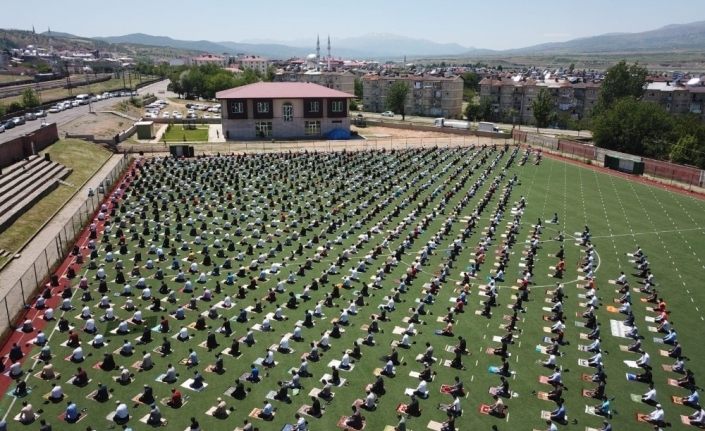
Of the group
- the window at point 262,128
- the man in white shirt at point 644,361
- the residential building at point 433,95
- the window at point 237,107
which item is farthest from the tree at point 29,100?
the man in white shirt at point 644,361

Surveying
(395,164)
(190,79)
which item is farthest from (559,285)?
(190,79)

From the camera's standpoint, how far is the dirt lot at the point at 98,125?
252ft

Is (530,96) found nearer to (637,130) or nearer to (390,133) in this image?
(390,133)

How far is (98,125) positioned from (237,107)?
21.7 meters

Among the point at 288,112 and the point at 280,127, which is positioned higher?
the point at 288,112

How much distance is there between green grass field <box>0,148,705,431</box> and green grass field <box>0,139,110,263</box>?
5652mm

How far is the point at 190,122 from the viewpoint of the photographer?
99625 millimetres

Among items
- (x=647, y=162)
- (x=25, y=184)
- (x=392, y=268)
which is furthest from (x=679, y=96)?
(x=25, y=184)

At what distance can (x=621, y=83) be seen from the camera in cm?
11294

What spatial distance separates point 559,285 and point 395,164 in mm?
35647

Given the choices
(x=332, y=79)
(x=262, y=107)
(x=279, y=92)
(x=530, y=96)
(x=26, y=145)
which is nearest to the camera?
(x=26, y=145)

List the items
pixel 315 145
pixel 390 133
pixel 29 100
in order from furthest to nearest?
pixel 29 100
pixel 390 133
pixel 315 145

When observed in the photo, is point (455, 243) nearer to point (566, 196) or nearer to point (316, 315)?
point (316, 315)

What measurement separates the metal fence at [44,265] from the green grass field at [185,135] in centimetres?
3730
